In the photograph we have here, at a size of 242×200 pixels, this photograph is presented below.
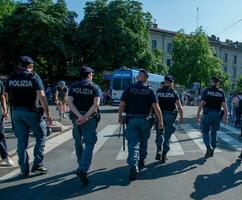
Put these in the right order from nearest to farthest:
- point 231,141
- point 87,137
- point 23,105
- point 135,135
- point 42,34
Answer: point 87,137, point 23,105, point 135,135, point 231,141, point 42,34

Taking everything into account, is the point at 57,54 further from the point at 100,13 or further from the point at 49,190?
the point at 49,190

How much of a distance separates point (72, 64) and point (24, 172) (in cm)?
4370

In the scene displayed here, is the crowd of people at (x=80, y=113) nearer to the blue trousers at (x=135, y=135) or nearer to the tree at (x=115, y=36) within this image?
the blue trousers at (x=135, y=135)

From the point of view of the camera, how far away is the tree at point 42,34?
4675cm

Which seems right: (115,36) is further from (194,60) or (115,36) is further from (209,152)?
(209,152)

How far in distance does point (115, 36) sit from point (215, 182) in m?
41.3

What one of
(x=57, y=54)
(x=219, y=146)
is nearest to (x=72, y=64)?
(x=57, y=54)

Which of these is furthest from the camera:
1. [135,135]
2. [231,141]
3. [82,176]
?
[231,141]

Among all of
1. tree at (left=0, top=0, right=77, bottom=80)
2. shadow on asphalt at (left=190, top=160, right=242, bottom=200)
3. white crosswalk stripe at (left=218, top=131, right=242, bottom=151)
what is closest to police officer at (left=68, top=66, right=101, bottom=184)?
shadow on asphalt at (left=190, top=160, right=242, bottom=200)

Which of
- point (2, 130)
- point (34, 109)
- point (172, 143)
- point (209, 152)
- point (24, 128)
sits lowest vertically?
point (172, 143)

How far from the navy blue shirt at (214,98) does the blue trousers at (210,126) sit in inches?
5.9

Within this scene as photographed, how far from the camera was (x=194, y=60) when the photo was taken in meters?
68.2

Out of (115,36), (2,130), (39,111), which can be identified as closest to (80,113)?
(39,111)

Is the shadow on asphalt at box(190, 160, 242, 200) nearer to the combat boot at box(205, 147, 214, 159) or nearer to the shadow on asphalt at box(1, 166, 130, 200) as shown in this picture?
the shadow on asphalt at box(1, 166, 130, 200)
